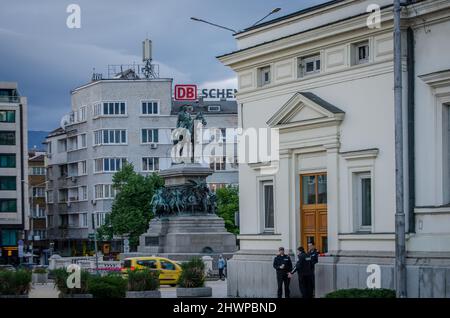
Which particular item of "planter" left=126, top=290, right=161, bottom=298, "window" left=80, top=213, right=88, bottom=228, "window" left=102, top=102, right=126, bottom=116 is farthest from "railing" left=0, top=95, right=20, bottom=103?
"planter" left=126, top=290, right=161, bottom=298

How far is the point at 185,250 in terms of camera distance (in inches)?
2741

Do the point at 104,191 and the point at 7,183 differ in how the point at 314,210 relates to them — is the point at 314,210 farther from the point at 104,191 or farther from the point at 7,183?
the point at 104,191

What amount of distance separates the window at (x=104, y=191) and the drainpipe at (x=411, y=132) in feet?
283

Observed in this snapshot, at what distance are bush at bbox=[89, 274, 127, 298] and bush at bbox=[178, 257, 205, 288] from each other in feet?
17.3

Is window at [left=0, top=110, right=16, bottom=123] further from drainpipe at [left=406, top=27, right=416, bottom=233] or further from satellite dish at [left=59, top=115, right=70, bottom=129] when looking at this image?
drainpipe at [left=406, top=27, right=416, bottom=233]

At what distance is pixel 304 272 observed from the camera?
121ft

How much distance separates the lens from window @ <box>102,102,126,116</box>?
389ft

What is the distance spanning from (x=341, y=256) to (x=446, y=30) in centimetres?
804

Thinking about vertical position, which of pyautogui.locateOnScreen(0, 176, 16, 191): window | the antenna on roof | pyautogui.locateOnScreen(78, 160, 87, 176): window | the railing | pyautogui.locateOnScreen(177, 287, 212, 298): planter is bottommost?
pyautogui.locateOnScreen(177, 287, 212, 298): planter

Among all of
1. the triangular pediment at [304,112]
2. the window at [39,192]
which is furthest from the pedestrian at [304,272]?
the window at [39,192]

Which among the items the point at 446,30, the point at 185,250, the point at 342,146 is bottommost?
the point at 185,250
